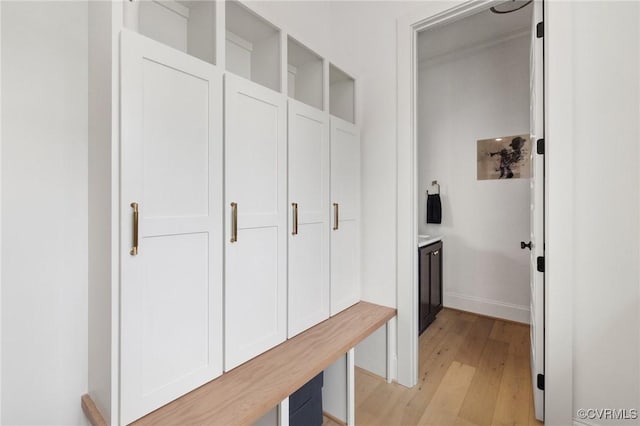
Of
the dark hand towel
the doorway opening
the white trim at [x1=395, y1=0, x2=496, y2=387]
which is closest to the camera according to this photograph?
the white trim at [x1=395, y1=0, x2=496, y2=387]

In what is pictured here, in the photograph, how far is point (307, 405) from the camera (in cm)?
157

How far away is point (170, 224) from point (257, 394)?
743mm

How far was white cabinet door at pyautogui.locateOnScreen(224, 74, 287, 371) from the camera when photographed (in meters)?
1.35

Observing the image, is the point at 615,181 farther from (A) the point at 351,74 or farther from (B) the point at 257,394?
(B) the point at 257,394

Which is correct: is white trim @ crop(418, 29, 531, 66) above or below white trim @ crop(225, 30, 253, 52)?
above

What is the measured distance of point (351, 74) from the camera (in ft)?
7.20

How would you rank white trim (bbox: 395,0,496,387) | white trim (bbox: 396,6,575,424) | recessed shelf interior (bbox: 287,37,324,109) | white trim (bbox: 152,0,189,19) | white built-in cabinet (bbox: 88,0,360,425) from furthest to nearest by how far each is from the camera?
white trim (bbox: 395,0,496,387)
recessed shelf interior (bbox: 287,37,324,109)
white trim (bbox: 396,6,575,424)
white trim (bbox: 152,0,189,19)
white built-in cabinet (bbox: 88,0,360,425)

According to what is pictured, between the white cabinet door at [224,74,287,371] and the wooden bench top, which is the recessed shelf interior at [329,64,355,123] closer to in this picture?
the white cabinet door at [224,74,287,371]

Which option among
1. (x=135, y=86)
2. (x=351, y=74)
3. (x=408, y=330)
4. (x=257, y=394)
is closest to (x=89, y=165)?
(x=135, y=86)

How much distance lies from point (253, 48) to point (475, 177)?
268 centimetres

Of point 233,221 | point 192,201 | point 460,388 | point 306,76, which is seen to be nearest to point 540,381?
point 460,388

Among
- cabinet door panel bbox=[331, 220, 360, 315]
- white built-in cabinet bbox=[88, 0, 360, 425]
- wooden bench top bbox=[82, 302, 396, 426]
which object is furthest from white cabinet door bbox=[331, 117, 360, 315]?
wooden bench top bbox=[82, 302, 396, 426]

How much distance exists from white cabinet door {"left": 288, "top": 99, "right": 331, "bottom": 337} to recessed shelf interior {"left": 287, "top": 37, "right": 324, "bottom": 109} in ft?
0.65

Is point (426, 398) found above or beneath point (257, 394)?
beneath
